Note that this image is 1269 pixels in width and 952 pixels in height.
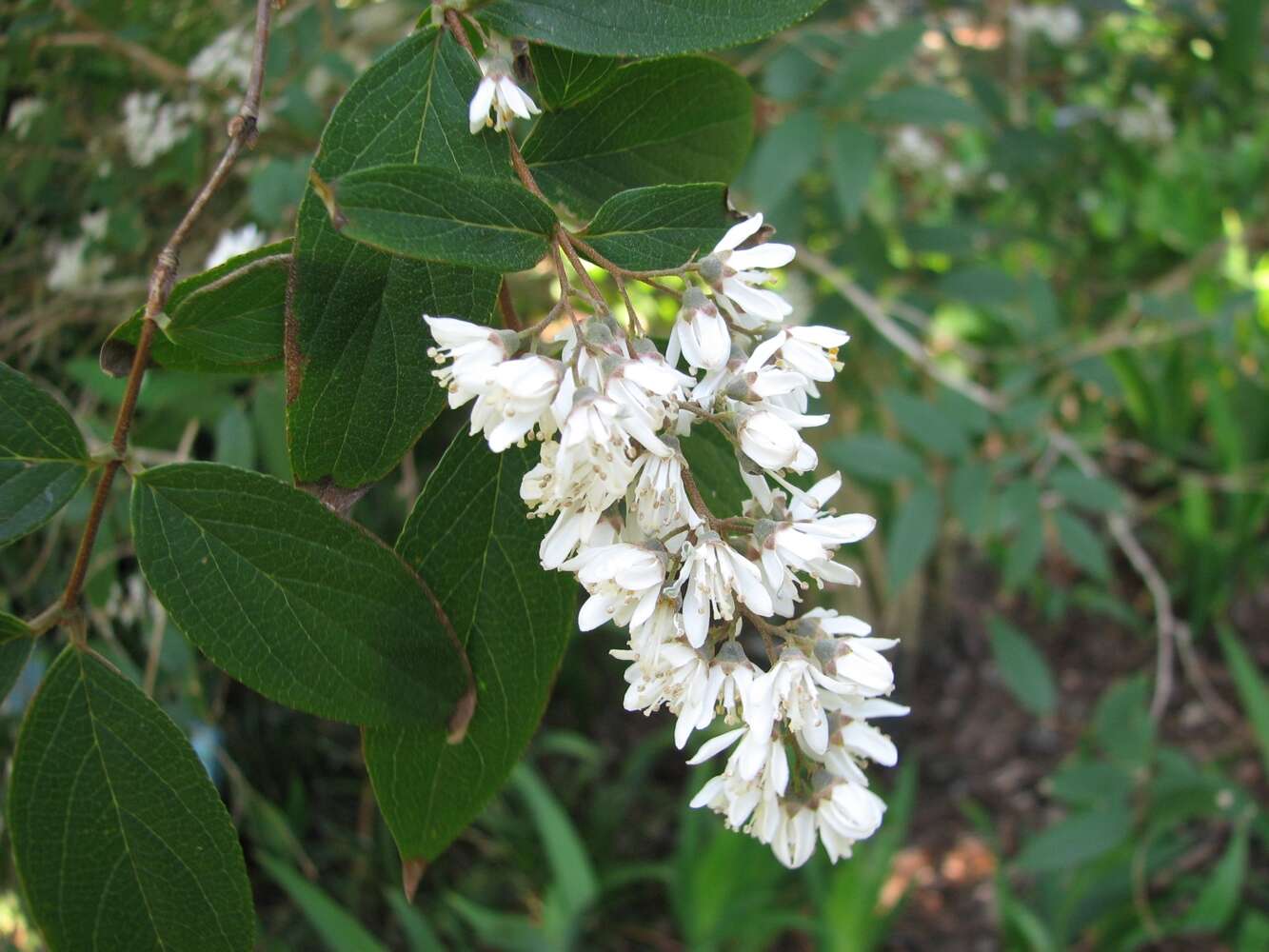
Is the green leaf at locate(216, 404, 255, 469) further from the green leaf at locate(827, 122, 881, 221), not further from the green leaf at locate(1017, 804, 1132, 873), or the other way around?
the green leaf at locate(1017, 804, 1132, 873)

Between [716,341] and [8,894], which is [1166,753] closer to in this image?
[716,341]

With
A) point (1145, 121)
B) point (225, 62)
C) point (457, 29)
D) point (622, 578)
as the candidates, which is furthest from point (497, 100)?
point (1145, 121)

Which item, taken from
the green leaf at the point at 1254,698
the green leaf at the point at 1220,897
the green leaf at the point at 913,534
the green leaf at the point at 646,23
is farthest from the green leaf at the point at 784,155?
the green leaf at the point at 1254,698

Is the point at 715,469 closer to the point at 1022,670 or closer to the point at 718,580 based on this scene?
the point at 718,580

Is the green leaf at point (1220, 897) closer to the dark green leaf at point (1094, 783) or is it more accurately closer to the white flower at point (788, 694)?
the dark green leaf at point (1094, 783)

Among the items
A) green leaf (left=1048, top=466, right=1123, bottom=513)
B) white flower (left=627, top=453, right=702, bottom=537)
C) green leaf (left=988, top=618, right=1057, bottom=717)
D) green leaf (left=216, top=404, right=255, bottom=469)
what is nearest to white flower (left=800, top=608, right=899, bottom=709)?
white flower (left=627, top=453, right=702, bottom=537)

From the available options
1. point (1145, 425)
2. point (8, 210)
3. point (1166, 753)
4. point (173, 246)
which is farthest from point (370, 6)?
point (1145, 425)
